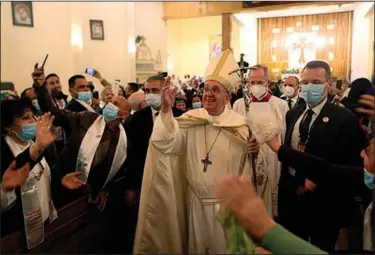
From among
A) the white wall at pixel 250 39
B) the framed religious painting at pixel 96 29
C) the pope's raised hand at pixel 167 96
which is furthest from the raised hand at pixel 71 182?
the white wall at pixel 250 39

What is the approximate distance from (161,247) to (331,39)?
14972mm

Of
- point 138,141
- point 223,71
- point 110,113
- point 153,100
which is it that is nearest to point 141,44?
point 153,100

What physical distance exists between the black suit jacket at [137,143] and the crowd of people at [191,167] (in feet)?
0.04

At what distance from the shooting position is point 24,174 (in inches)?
84.7

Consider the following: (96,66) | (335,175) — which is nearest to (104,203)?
(335,175)

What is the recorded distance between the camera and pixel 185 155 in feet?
9.36

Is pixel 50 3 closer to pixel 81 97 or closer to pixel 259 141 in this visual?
pixel 81 97

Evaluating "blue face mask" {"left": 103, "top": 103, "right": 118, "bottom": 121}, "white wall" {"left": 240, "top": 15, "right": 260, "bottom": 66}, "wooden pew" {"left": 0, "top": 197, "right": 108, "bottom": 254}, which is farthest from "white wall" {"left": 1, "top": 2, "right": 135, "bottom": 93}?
"white wall" {"left": 240, "top": 15, "right": 260, "bottom": 66}

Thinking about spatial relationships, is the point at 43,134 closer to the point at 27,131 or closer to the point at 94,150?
the point at 27,131

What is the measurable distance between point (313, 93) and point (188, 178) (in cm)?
109

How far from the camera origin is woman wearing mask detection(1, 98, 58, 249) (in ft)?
7.02

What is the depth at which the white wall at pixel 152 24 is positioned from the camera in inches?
495

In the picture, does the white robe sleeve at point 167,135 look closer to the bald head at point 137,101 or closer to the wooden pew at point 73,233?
the wooden pew at point 73,233

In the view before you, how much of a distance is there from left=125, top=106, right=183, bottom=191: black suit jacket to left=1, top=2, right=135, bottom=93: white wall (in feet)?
11.6
